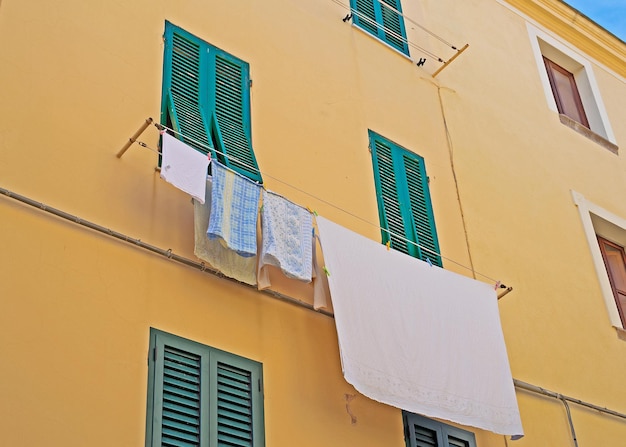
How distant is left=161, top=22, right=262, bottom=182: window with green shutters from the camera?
8.02 m

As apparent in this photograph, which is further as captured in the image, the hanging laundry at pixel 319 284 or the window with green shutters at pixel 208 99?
the window with green shutters at pixel 208 99

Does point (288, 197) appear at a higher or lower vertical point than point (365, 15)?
lower

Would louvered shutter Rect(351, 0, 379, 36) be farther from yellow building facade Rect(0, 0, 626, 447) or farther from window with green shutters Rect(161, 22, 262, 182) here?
window with green shutters Rect(161, 22, 262, 182)

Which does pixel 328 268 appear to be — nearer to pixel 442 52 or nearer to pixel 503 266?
pixel 503 266

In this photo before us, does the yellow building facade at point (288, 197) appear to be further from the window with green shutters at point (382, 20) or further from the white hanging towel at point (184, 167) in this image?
the white hanging towel at point (184, 167)

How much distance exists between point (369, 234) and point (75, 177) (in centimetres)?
276

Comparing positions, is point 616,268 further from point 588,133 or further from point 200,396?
point 200,396

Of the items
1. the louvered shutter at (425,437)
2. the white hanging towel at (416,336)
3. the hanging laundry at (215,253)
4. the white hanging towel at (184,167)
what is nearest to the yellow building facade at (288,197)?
the louvered shutter at (425,437)

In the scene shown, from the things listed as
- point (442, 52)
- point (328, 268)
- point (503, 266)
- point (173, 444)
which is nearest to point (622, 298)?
point (503, 266)

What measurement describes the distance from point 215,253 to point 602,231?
609 cm

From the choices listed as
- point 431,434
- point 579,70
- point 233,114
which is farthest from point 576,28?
point 431,434

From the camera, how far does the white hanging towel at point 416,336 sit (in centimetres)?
747

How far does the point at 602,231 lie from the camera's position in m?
11.9

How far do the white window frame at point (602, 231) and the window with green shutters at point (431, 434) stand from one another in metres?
3.04
